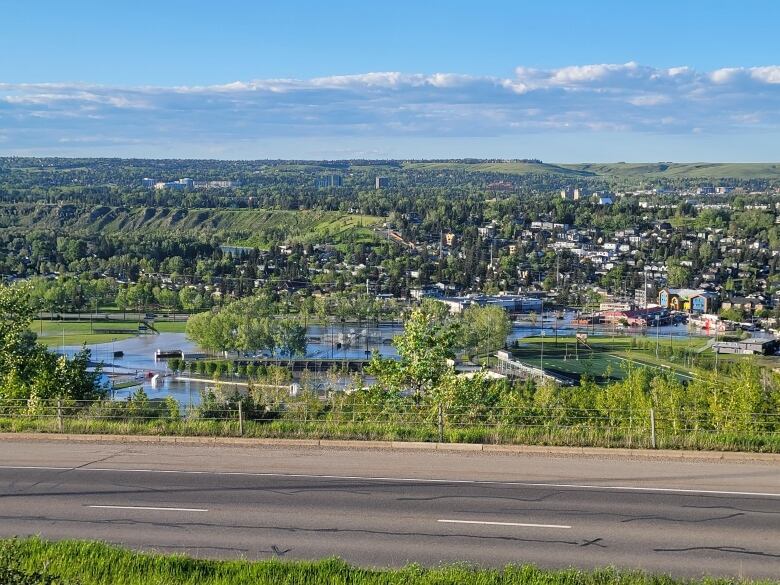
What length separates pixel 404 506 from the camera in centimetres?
1070

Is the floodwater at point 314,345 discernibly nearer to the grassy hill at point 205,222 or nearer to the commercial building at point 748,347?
the commercial building at point 748,347

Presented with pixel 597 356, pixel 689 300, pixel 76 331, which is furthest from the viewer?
pixel 689 300

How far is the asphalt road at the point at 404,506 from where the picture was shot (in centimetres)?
920

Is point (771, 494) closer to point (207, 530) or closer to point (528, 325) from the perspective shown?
point (207, 530)

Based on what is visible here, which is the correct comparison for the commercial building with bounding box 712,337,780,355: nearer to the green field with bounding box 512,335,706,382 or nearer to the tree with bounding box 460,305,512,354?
the green field with bounding box 512,335,706,382

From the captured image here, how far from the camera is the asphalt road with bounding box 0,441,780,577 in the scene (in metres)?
9.20

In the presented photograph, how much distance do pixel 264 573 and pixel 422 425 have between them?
21.7ft

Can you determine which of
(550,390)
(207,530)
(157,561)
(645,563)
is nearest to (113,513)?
(207,530)

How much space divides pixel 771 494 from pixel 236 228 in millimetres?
161154

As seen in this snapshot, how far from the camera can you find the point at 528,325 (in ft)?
299

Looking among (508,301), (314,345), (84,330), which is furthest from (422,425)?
(508,301)

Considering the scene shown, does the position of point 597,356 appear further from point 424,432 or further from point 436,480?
point 436,480

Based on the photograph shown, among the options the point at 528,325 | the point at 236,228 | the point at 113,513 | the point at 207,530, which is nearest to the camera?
the point at 207,530

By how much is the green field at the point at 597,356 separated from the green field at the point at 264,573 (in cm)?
4690
